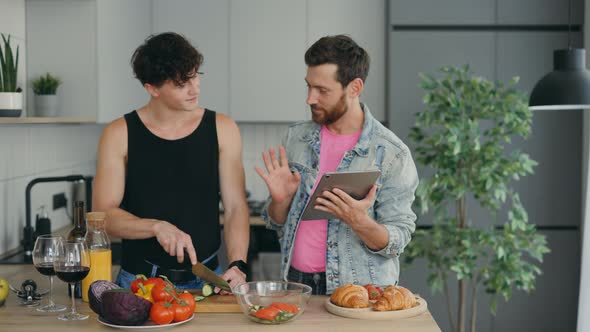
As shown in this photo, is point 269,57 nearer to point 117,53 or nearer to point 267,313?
point 117,53

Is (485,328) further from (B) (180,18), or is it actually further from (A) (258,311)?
(A) (258,311)

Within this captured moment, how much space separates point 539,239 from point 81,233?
2.66 m

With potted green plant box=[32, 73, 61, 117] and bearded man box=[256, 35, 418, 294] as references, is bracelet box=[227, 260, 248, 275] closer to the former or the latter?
bearded man box=[256, 35, 418, 294]

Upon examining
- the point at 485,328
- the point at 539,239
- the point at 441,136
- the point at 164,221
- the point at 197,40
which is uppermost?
the point at 197,40

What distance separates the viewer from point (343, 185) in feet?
7.32

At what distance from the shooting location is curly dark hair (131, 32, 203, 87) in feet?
7.91

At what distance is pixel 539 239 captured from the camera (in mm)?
4164

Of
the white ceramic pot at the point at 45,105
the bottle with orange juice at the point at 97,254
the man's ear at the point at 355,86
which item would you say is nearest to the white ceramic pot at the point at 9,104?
the white ceramic pot at the point at 45,105

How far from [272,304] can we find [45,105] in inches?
66.9

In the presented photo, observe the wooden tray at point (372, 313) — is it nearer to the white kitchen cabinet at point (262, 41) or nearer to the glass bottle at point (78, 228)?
the glass bottle at point (78, 228)

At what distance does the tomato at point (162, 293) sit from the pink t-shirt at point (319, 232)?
57 centimetres

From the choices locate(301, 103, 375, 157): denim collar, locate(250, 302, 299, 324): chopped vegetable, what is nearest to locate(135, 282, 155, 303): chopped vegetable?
locate(250, 302, 299, 324): chopped vegetable

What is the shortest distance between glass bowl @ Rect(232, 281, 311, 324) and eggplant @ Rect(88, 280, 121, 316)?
1.09 feet

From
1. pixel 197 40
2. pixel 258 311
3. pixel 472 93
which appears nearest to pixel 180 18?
pixel 197 40
